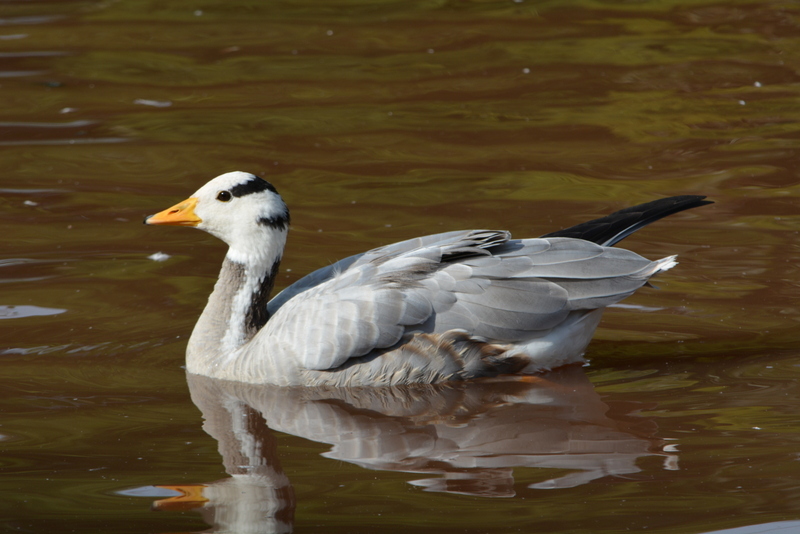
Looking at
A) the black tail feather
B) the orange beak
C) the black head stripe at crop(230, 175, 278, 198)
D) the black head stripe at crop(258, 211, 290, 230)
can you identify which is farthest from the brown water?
the black head stripe at crop(230, 175, 278, 198)

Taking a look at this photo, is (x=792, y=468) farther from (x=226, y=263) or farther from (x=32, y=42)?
(x=32, y=42)

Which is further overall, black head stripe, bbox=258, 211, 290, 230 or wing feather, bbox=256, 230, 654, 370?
black head stripe, bbox=258, 211, 290, 230

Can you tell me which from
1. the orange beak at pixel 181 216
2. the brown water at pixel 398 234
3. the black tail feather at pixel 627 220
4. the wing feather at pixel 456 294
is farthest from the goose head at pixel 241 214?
the black tail feather at pixel 627 220

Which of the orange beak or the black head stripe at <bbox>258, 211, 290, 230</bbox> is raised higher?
the orange beak

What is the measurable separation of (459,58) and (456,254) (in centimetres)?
764

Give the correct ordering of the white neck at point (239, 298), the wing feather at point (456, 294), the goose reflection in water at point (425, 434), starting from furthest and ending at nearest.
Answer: the white neck at point (239, 298)
the wing feather at point (456, 294)
the goose reflection in water at point (425, 434)

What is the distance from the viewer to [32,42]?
1492 cm

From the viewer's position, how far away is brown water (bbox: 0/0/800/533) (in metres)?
5.36

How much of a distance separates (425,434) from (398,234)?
11.1ft

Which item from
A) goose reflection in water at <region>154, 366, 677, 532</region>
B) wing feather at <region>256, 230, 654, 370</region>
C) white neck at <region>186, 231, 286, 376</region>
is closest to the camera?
goose reflection in water at <region>154, 366, 677, 532</region>

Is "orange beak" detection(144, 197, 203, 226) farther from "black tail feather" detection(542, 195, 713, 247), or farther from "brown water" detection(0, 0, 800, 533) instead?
"black tail feather" detection(542, 195, 713, 247)

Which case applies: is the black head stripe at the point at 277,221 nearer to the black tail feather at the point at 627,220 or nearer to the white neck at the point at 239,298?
the white neck at the point at 239,298

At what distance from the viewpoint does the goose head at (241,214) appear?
23.7 feet

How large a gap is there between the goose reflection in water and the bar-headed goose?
0.47 feet
